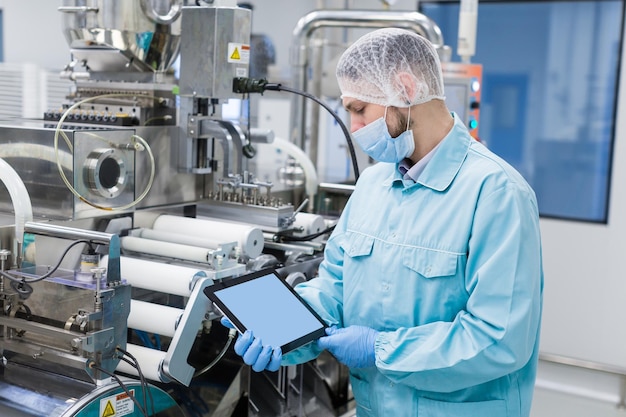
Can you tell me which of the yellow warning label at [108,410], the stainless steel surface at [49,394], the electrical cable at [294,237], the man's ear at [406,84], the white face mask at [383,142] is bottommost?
the yellow warning label at [108,410]

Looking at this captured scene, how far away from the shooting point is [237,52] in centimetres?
202

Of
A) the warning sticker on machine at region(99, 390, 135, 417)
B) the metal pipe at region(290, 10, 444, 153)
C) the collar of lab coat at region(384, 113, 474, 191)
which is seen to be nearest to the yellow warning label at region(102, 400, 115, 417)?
the warning sticker on machine at region(99, 390, 135, 417)

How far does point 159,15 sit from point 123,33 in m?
0.12

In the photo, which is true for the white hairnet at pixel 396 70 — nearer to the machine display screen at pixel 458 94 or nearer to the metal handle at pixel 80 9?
the metal handle at pixel 80 9

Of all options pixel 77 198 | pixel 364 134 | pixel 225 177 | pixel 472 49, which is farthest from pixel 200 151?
pixel 472 49

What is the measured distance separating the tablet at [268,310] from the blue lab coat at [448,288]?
2.6 inches

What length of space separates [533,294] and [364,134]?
43 centimetres

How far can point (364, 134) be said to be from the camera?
139 centimetres

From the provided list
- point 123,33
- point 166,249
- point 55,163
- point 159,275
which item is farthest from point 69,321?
point 123,33

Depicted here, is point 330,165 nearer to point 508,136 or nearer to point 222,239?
point 508,136

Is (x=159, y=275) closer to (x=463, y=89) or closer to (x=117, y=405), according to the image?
(x=117, y=405)

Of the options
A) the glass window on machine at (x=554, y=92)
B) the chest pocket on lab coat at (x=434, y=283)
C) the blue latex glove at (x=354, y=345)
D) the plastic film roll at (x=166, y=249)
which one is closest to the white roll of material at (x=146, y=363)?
the plastic film roll at (x=166, y=249)

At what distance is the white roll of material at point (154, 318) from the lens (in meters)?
1.54

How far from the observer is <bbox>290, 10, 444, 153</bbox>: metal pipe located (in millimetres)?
2699
